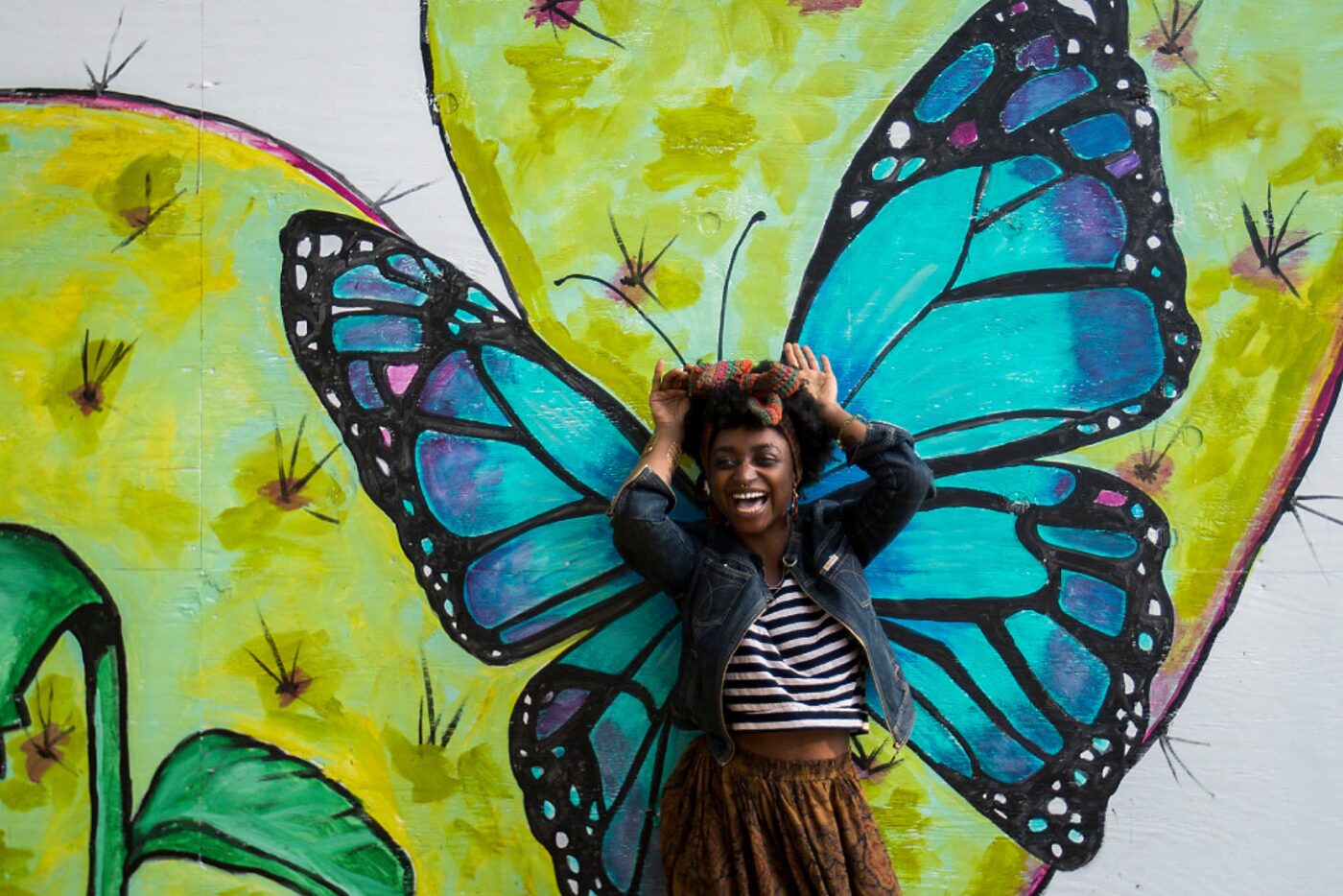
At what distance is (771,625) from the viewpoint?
2359 mm

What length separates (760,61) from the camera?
2.69m

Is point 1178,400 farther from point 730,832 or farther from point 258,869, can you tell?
point 258,869

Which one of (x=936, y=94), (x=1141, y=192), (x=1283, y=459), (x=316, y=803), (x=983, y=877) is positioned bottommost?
(x=983, y=877)

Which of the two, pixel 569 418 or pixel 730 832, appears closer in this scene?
pixel 730 832

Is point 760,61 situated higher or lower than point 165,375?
higher

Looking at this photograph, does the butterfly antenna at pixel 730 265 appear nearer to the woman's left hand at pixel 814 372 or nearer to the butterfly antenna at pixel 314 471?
the woman's left hand at pixel 814 372

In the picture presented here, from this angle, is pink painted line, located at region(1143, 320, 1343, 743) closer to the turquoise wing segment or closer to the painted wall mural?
the painted wall mural

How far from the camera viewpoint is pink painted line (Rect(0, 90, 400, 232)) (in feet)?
8.82

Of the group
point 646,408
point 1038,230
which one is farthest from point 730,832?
point 1038,230

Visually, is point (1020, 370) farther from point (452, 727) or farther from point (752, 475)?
point (452, 727)

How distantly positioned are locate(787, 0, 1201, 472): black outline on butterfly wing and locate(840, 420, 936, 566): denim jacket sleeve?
1.36 feet

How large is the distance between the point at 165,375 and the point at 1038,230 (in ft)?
7.15

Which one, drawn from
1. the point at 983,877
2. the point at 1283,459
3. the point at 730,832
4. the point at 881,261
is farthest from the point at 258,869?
the point at 1283,459

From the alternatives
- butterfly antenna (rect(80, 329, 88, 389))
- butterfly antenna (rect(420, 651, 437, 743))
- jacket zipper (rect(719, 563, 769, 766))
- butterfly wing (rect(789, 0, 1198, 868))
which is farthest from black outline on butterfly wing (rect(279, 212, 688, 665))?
butterfly wing (rect(789, 0, 1198, 868))
